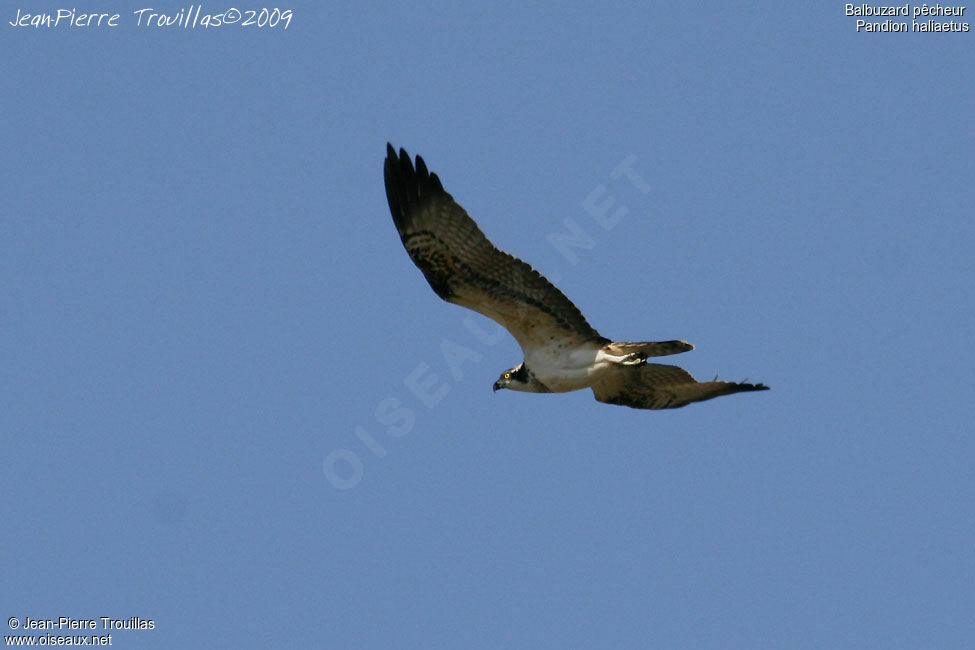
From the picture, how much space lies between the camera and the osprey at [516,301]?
12.4 m

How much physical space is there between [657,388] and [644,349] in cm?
145

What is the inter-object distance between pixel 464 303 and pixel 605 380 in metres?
1.85

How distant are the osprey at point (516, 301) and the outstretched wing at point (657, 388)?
14 mm

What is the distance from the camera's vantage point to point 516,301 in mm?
12766

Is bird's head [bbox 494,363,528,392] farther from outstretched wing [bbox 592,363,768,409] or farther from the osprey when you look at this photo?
outstretched wing [bbox 592,363,768,409]

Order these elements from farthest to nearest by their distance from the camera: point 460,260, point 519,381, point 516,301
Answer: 1. point 519,381
2. point 516,301
3. point 460,260

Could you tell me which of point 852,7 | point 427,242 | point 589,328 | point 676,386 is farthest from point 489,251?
point 852,7

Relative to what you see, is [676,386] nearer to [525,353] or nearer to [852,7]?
[525,353]

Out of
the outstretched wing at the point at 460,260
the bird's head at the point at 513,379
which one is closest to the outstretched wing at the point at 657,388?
the bird's head at the point at 513,379

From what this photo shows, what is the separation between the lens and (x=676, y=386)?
13.9m

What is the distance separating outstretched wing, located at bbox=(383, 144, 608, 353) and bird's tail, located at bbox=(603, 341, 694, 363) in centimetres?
35

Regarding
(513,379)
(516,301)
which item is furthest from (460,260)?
(513,379)

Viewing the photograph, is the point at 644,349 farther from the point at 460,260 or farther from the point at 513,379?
the point at 460,260

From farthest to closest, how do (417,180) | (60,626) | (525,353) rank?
(60,626) → (525,353) → (417,180)
